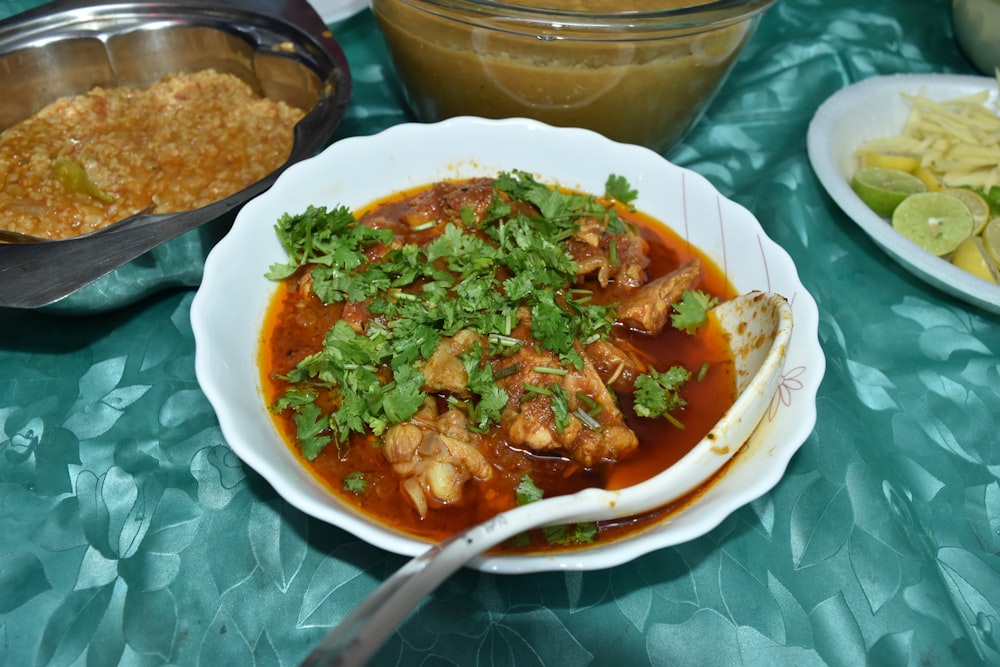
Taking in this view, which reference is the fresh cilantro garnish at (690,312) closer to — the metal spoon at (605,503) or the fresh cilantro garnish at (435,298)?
the metal spoon at (605,503)

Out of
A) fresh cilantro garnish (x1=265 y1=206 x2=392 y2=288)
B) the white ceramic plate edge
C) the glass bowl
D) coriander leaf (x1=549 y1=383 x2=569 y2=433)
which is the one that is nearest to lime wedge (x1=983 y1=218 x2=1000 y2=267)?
the glass bowl

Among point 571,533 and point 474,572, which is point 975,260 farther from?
point 474,572

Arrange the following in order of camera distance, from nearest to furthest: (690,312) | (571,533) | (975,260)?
(571,533) < (690,312) < (975,260)

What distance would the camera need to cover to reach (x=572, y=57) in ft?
9.14

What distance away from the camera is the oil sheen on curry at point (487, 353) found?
1970 mm

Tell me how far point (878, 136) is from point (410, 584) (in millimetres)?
3390

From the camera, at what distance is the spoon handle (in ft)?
3.77

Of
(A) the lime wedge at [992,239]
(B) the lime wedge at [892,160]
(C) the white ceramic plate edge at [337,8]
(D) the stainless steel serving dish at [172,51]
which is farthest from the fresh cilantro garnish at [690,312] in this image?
(C) the white ceramic plate edge at [337,8]

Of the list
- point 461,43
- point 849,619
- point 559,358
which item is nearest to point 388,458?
point 559,358

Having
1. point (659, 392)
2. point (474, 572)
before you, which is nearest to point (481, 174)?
point (659, 392)

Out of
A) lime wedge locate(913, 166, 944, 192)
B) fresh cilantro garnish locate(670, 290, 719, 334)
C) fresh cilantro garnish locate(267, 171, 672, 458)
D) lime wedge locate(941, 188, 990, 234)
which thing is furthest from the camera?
lime wedge locate(913, 166, 944, 192)

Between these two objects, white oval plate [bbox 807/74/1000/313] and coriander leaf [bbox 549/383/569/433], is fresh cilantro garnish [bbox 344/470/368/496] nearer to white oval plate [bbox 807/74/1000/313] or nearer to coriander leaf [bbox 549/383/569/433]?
coriander leaf [bbox 549/383/569/433]

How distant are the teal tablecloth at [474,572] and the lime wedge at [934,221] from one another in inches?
15.9

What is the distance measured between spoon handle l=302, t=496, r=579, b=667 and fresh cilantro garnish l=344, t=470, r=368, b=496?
1.68 feet
